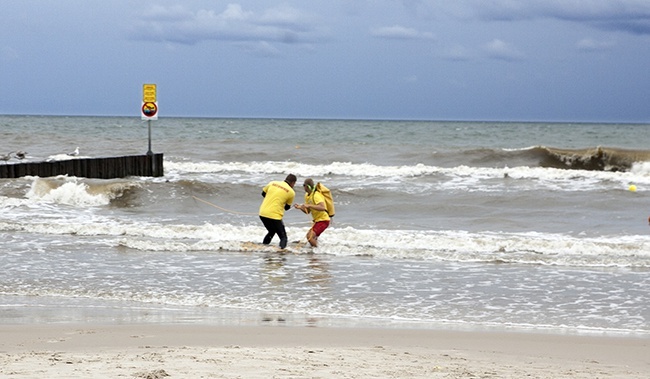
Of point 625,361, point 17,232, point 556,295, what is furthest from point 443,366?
point 17,232

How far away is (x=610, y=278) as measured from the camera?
12.5m

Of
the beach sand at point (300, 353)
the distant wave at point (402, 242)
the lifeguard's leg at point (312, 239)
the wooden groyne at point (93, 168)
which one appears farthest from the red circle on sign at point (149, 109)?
the beach sand at point (300, 353)

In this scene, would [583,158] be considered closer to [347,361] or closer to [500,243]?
[500,243]

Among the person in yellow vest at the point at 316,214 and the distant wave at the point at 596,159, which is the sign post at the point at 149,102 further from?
the distant wave at the point at 596,159

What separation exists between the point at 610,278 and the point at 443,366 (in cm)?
648

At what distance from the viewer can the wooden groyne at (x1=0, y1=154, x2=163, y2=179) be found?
23.6m

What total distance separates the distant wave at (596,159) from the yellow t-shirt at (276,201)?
80.0ft

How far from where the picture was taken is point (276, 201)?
48.4ft

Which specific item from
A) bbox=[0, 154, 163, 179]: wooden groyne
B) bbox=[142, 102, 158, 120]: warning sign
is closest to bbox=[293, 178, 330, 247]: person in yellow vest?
bbox=[142, 102, 158, 120]: warning sign

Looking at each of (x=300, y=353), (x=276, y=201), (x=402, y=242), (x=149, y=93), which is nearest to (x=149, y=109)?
(x=149, y=93)

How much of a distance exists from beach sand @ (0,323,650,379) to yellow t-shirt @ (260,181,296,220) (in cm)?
584

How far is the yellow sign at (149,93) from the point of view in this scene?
23.3m

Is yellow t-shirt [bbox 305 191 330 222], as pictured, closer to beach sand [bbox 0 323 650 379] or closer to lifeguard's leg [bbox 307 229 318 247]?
lifeguard's leg [bbox 307 229 318 247]

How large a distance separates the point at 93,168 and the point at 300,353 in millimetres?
19496
